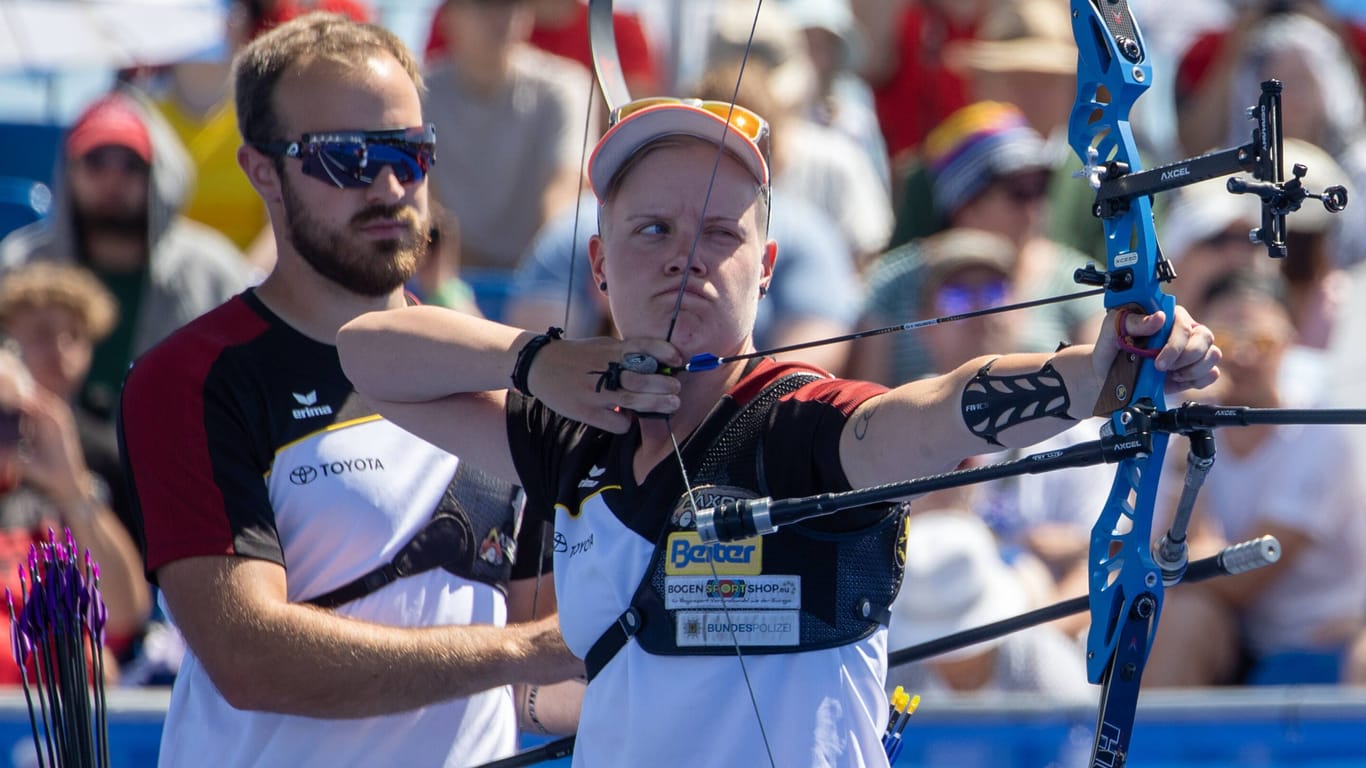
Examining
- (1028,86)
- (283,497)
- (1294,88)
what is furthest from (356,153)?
(1294,88)

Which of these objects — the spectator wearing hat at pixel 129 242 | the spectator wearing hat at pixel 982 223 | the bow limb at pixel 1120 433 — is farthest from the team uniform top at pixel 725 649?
the spectator wearing hat at pixel 129 242

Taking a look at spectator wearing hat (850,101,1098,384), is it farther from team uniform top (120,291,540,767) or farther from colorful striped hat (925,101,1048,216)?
team uniform top (120,291,540,767)

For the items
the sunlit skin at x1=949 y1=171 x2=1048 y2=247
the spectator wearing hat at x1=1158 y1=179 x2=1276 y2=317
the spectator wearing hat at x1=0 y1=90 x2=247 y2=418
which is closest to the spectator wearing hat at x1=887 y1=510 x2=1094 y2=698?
the spectator wearing hat at x1=1158 y1=179 x2=1276 y2=317

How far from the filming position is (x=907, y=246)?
6324 mm

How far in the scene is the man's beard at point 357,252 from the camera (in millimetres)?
3020

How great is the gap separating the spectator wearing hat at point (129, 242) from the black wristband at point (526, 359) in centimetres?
391

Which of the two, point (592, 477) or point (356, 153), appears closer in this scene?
point (592, 477)

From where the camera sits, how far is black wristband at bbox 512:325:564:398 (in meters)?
2.42

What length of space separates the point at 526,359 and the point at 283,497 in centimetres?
65

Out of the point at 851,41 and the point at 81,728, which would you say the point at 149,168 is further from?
the point at 81,728

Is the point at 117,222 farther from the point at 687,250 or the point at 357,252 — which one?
the point at 687,250

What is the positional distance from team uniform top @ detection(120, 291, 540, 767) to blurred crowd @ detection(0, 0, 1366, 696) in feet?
3.47

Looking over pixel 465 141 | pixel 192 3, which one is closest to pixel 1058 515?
pixel 465 141

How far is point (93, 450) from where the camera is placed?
18.6ft
